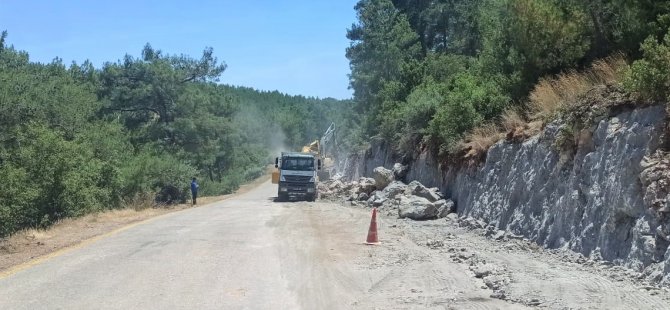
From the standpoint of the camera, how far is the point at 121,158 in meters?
44.5

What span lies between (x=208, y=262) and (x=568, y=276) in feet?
22.2

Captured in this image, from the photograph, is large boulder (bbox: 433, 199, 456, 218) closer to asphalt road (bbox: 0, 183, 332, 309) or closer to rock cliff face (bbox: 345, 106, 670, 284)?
rock cliff face (bbox: 345, 106, 670, 284)

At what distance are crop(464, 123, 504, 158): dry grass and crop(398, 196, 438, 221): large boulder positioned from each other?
2302 millimetres

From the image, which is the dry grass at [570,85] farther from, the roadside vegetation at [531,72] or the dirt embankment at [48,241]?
the dirt embankment at [48,241]

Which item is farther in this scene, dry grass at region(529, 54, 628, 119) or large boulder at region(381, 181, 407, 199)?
large boulder at region(381, 181, 407, 199)

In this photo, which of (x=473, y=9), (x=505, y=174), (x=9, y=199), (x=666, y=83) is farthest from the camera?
(x=473, y=9)

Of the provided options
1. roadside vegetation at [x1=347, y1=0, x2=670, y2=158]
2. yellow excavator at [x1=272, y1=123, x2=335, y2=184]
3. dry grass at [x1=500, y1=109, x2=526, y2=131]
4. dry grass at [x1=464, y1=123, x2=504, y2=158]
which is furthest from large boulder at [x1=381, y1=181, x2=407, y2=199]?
yellow excavator at [x1=272, y1=123, x2=335, y2=184]

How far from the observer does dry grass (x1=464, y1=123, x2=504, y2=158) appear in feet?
69.0

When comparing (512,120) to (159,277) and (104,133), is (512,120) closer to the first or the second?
(159,277)

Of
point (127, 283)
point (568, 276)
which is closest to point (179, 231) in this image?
point (127, 283)

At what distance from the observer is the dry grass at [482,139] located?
21.0 metres

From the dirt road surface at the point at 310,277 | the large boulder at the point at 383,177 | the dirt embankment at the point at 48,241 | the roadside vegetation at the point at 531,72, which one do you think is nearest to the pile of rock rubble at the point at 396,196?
the large boulder at the point at 383,177

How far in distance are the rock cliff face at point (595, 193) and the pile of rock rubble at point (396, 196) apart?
3062mm

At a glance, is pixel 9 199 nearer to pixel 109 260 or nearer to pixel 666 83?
pixel 109 260
